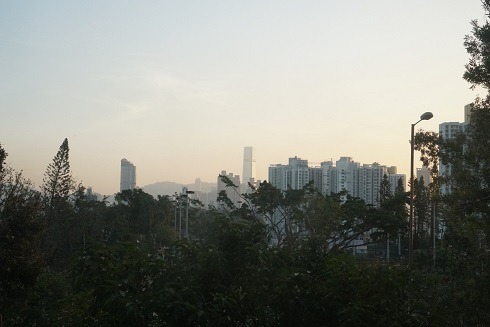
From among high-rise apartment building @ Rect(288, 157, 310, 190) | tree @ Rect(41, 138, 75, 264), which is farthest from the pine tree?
high-rise apartment building @ Rect(288, 157, 310, 190)

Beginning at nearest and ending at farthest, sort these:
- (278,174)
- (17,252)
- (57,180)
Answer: (17,252) → (57,180) → (278,174)

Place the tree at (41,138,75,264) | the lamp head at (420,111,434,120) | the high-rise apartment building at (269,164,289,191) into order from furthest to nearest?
the high-rise apartment building at (269,164,289,191)
the tree at (41,138,75,264)
the lamp head at (420,111,434,120)

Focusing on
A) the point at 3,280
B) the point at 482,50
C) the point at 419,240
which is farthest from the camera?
the point at 419,240

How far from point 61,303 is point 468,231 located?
10.4 metres

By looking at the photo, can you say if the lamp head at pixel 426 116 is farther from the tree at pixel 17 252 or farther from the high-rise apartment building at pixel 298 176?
the high-rise apartment building at pixel 298 176

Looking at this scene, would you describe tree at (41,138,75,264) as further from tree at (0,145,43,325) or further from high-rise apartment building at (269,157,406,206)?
high-rise apartment building at (269,157,406,206)

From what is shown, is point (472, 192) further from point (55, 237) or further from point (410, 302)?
point (55, 237)

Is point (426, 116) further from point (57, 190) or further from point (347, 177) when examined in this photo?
point (347, 177)

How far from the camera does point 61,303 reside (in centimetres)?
1053

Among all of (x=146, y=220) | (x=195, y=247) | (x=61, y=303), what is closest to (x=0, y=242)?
(x=61, y=303)

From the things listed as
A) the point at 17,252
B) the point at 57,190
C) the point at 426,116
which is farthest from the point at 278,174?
the point at 426,116

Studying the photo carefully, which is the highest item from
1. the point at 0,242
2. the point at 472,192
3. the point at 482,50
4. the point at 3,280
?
the point at 482,50

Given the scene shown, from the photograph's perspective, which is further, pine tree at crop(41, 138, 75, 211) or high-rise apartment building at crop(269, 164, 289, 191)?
high-rise apartment building at crop(269, 164, 289, 191)

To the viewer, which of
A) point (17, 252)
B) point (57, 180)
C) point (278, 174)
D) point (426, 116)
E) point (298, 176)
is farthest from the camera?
point (278, 174)
